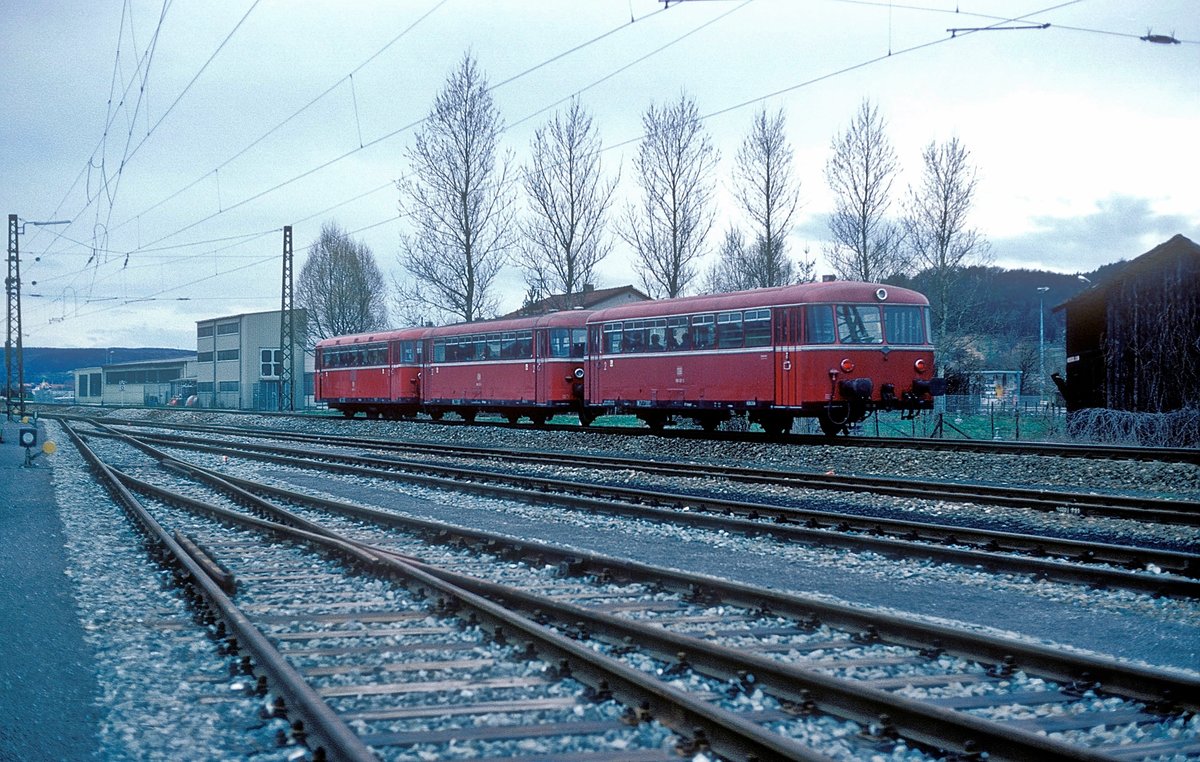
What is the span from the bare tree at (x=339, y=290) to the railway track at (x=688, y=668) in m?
65.9

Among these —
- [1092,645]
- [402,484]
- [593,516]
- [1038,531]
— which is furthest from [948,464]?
[1092,645]

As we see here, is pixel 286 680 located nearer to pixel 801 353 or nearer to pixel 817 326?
pixel 801 353

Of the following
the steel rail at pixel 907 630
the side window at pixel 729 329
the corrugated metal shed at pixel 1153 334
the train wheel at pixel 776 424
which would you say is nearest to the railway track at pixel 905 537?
the steel rail at pixel 907 630

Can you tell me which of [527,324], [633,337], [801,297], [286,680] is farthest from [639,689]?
[527,324]

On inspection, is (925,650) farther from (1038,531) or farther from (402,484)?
(402,484)

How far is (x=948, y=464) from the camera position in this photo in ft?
57.6

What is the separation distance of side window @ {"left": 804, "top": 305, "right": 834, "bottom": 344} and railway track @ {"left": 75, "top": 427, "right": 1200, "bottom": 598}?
4827mm

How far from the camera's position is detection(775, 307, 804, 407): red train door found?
20125 millimetres

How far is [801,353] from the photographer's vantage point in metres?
20.1

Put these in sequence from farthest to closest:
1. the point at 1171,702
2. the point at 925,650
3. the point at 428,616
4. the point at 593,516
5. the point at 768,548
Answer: the point at 593,516
the point at 768,548
the point at 428,616
the point at 925,650
the point at 1171,702

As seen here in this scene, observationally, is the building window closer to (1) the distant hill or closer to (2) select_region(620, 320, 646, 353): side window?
(2) select_region(620, 320, 646, 353): side window

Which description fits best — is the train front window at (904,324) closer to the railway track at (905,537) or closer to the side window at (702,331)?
the side window at (702,331)

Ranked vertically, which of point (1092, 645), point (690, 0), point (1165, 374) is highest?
point (690, 0)

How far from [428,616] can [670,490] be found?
26.9 ft
